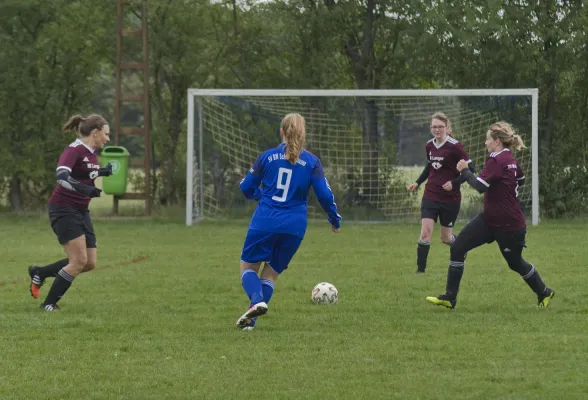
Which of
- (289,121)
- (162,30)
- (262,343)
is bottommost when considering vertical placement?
(262,343)

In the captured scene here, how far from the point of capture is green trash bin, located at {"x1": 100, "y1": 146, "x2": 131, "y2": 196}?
2109cm

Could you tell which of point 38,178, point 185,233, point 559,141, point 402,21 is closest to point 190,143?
point 185,233

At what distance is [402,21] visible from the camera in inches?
886

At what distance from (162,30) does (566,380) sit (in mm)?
17516

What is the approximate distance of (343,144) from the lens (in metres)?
21.5

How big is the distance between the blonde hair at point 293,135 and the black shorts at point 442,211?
15.5 feet

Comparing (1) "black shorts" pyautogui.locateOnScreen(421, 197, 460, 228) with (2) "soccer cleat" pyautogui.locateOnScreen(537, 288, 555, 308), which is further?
(1) "black shorts" pyautogui.locateOnScreen(421, 197, 460, 228)

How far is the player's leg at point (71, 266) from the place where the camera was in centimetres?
974

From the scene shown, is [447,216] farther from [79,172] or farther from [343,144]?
[343,144]

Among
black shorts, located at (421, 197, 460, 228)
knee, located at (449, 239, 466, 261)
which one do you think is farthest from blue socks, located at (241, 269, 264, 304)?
black shorts, located at (421, 197, 460, 228)

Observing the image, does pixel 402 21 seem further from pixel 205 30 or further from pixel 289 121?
pixel 289 121

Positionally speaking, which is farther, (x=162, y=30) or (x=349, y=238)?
(x=162, y=30)

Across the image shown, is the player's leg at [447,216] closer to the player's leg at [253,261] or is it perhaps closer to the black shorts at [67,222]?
the player's leg at [253,261]

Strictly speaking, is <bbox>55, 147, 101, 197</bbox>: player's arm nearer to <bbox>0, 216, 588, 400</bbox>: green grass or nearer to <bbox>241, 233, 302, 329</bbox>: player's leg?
<bbox>0, 216, 588, 400</bbox>: green grass
